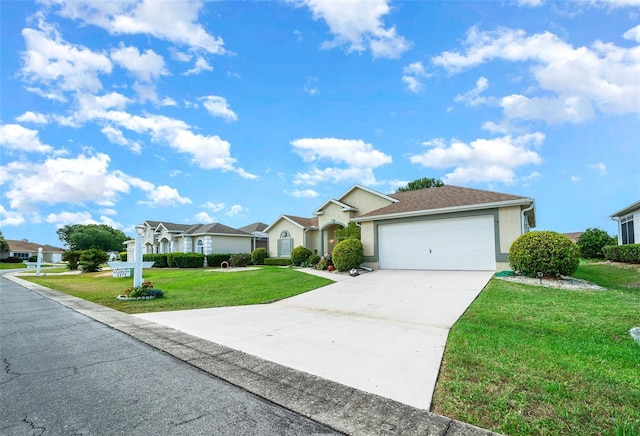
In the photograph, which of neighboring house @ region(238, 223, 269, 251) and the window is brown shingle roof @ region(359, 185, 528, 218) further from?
neighboring house @ region(238, 223, 269, 251)

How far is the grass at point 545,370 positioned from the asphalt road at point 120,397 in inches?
65.4

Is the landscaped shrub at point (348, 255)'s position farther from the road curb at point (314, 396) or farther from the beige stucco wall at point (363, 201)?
the road curb at point (314, 396)

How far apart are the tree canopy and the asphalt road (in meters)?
70.7

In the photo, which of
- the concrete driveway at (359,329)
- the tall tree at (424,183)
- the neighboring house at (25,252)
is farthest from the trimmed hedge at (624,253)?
the neighboring house at (25,252)

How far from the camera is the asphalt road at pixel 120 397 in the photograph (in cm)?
263

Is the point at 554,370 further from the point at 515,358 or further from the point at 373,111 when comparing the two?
the point at 373,111

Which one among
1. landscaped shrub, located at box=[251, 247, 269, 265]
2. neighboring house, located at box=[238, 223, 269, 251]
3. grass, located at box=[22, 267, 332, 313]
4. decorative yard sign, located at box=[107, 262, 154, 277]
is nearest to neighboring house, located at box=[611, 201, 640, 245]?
grass, located at box=[22, 267, 332, 313]

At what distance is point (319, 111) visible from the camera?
61.6ft

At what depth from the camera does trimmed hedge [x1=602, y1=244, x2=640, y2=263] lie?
14703mm

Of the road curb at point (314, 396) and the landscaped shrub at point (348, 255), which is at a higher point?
the landscaped shrub at point (348, 255)

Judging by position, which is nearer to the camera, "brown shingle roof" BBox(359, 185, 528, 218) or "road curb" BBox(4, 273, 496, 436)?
"road curb" BBox(4, 273, 496, 436)

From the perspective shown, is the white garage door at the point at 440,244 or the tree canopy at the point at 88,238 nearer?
the white garage door at the point at 440,244

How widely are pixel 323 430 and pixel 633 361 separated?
167 inches

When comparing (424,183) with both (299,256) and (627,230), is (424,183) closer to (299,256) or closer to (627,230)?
(627,230)
